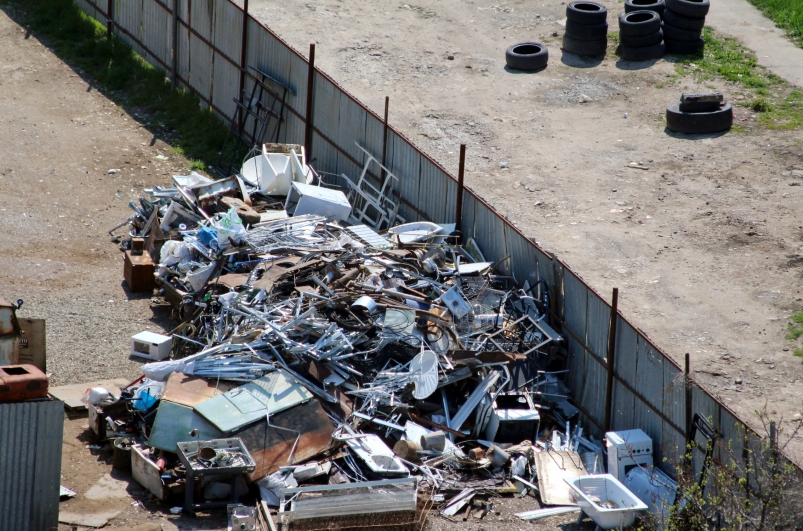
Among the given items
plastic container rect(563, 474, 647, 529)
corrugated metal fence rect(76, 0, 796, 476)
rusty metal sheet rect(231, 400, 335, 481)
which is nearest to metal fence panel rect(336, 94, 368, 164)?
corrugated metal fence rect(76, 0, 796, 476)

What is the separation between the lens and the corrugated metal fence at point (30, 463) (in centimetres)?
874

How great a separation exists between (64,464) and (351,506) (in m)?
3.04

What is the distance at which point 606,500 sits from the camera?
10.2 m

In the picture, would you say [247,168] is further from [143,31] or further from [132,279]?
[143,31]

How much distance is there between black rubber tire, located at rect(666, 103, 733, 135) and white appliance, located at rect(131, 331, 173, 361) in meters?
10.6

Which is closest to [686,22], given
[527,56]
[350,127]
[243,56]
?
[527,56]

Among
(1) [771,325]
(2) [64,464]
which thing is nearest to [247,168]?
(2) [64,464]

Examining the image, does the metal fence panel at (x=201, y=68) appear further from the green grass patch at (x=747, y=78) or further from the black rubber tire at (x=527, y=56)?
the green grass patch at (x=747, y=78)

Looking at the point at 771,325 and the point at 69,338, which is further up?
the point at 771,325

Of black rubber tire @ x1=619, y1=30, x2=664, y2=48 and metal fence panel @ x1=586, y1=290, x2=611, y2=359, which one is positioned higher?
black rubber tire @ x1=619, y1=30, x2=664, y2=48

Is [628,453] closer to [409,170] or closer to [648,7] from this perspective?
[409,170]

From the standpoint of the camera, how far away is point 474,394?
11.6 metres

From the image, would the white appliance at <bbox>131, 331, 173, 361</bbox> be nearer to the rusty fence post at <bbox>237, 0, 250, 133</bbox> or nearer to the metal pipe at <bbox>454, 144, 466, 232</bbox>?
the metal pipe at <bbox>454, 144, 466, 232</bbox>

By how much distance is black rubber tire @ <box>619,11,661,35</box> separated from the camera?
21016mm
